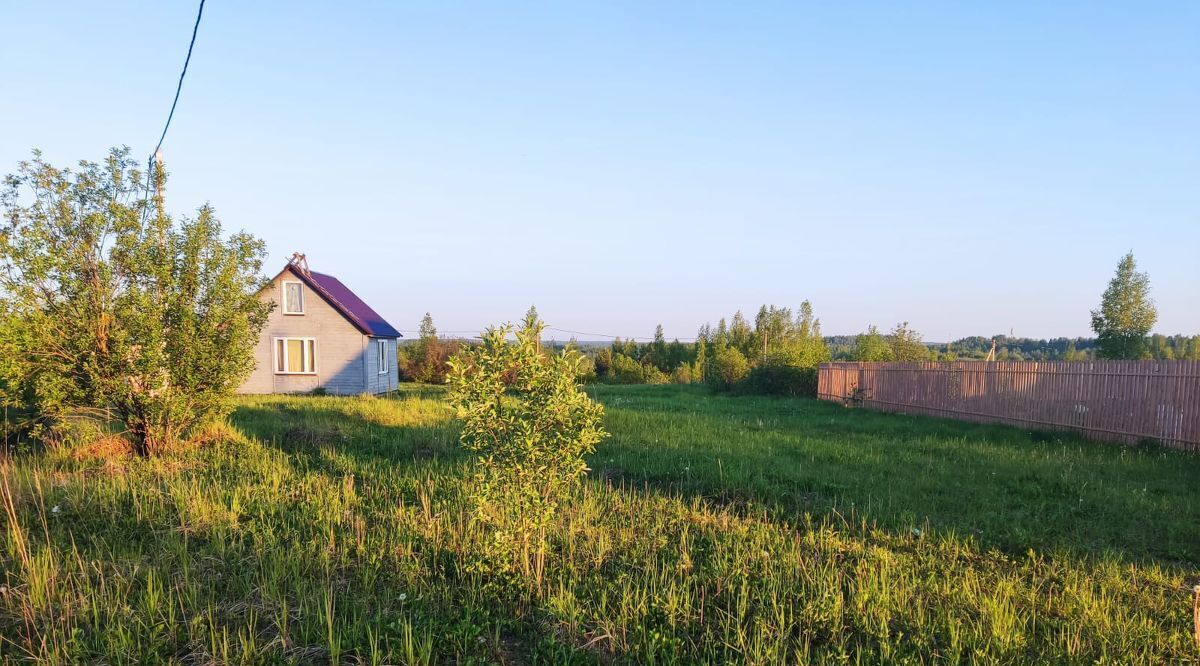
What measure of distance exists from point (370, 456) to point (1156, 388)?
14.0m

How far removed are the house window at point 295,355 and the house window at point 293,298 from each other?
1.12 metres

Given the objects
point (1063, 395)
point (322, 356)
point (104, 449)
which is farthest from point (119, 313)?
point (1063, 395)

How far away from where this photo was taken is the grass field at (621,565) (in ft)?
11.4

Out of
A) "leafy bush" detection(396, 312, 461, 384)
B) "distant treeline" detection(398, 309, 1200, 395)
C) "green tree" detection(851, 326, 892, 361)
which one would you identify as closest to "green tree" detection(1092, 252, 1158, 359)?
"distant treeline" detection(398, 309, 1200, 395)

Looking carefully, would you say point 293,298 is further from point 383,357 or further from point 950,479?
point 950,479

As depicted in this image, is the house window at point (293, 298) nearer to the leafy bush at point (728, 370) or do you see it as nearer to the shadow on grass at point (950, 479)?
the shadow on grass at point (950, 479)

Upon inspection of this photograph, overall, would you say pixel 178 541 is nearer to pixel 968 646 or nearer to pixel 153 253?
pixel 153 253

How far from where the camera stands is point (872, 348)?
2903cm

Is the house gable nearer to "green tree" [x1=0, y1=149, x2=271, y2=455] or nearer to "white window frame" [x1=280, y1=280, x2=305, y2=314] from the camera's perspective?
"white window frame" [x1=280, y1=280, x2=305, y2=314]

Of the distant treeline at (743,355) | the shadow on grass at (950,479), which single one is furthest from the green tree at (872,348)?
the shadow on grass at (950,479)

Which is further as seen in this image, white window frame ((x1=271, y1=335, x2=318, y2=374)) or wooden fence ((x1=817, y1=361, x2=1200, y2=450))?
white window frame ((x1=271, y1=335, x2=318, y2=374))

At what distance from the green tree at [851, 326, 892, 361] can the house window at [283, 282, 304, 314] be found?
84.4 ft

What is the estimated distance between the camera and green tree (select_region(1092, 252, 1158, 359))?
33156mm

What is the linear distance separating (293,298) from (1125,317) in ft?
146
